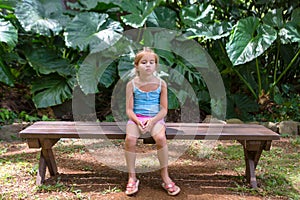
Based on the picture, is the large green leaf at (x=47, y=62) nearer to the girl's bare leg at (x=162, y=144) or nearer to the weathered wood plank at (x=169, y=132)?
the weathered wood plank at (x=169, y=132)

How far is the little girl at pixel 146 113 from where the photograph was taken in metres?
2.62

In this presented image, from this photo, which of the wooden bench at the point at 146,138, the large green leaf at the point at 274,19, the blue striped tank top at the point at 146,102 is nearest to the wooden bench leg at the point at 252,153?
the wooden bench at the point at 146,138

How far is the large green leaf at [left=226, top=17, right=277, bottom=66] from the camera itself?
4.40 meters

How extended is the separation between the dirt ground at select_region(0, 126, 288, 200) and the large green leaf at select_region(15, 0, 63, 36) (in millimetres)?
1576

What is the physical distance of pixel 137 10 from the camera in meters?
4.86

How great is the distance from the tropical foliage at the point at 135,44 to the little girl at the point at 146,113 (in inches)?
72.8

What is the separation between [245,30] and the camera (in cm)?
456

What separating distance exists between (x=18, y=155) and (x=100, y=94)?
6.65 ft

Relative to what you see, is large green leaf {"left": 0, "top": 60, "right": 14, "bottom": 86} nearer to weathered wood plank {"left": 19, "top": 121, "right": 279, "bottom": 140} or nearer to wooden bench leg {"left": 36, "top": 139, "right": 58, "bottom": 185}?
weathered wood plank {"left": 19, "top": 121, "right": 279, "bottom": 140}

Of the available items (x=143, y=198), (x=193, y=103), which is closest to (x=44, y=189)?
(x=143, y=198)

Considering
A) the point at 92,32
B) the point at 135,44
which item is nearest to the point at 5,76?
the point at 92,32

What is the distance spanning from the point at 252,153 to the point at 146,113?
856mm

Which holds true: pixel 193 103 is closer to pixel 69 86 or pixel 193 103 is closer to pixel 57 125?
pixel 69 86

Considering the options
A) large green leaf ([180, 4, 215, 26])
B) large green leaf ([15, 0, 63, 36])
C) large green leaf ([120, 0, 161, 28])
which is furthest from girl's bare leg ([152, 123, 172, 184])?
large green leaf ([180, 4, 215, 26])
